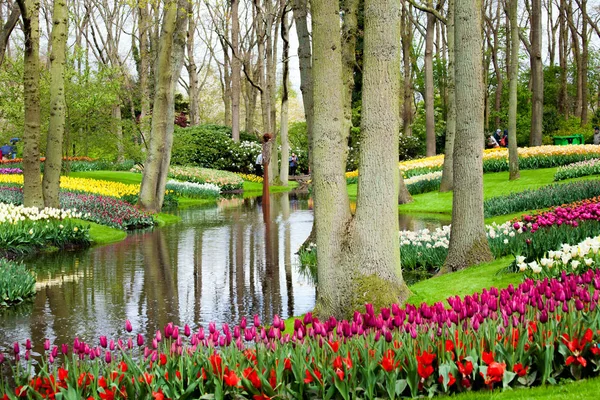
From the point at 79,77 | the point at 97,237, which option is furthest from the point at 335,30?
the point at 79,77

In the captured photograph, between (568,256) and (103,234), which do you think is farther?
(103,234)

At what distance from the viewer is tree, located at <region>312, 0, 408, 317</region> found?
293 inches

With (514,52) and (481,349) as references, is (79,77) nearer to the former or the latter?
(514,52)

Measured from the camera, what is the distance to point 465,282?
29.1 ft

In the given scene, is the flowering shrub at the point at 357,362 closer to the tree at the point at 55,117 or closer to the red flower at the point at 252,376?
the red flower at the point at 252,376

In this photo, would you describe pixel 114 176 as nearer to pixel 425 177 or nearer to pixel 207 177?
pixel 207 177

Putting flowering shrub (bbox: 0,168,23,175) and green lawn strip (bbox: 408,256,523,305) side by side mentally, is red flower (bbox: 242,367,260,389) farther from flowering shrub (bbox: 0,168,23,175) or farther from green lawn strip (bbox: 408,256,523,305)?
flowering shrub (bbox: 0,168,23,175)

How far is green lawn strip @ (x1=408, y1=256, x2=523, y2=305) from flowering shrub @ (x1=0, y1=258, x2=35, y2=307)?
483 centimetres

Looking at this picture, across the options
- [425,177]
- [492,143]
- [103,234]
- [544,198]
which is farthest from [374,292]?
[492,143]

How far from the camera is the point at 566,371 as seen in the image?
5.23 meters

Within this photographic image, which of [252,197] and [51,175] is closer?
[51,175]

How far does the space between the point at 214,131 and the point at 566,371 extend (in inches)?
1526

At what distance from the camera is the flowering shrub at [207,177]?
34406 millimetres

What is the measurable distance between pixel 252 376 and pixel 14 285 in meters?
6.09
